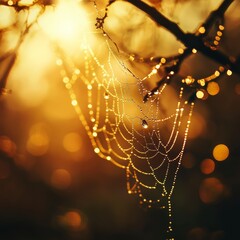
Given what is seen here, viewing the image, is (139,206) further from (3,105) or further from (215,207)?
(3,105)

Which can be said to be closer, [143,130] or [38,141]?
[143,130]

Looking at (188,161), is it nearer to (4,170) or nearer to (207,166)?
(207,166)

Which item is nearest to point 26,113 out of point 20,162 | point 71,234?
point 20,162

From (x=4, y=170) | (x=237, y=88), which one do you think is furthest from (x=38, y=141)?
(x=237, y=88)

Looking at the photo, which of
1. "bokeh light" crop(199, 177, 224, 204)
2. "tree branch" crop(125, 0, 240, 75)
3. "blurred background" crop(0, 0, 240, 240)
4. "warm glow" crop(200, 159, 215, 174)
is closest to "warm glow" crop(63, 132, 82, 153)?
"blurred background" crop(0, 0, 240, 240)

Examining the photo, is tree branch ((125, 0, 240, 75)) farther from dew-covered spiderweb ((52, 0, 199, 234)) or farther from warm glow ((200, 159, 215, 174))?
warm glow ((200, 159, 215, 174))

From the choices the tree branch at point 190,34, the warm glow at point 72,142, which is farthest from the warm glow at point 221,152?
the tree branch at point 190,34
